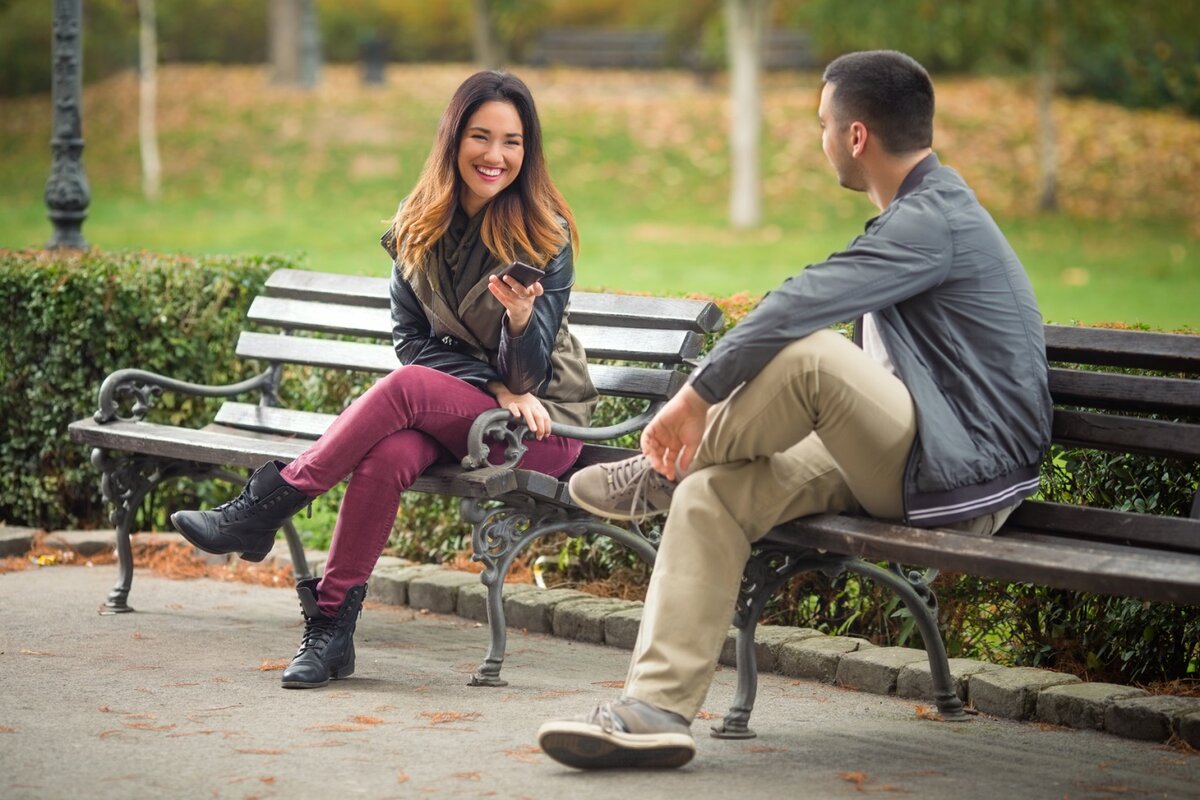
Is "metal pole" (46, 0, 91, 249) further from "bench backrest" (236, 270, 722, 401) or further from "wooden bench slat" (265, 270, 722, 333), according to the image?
"wooden bench slat" (265, 270, 722, 333)

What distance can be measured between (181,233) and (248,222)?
1200 mm

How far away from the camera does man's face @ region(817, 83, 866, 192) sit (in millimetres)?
4273

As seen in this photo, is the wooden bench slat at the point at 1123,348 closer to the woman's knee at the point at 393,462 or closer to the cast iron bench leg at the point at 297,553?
the woman's knee at the point at 393,462

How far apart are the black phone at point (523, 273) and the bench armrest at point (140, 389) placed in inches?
72.8

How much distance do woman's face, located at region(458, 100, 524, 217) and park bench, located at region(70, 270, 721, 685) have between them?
0.62 meters

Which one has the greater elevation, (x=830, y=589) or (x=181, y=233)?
(x=181, y=233)

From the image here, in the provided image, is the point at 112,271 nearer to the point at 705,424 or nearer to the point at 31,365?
the point at 31,365

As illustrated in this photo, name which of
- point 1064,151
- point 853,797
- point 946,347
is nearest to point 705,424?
point 946,347

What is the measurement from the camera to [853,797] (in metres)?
3.85

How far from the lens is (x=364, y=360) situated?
609 centimetres

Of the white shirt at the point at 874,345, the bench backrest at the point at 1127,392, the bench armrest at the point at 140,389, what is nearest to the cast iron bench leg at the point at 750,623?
the white shirt at the point at 874,345

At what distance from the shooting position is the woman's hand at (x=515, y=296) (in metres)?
4.88

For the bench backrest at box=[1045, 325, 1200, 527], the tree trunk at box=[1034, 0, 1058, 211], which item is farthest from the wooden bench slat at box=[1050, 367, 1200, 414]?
the tree trunk at box=[1034, 0, 1058, 211]

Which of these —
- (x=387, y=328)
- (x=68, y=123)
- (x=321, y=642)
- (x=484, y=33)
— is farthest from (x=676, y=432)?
(x=484, y=33)
